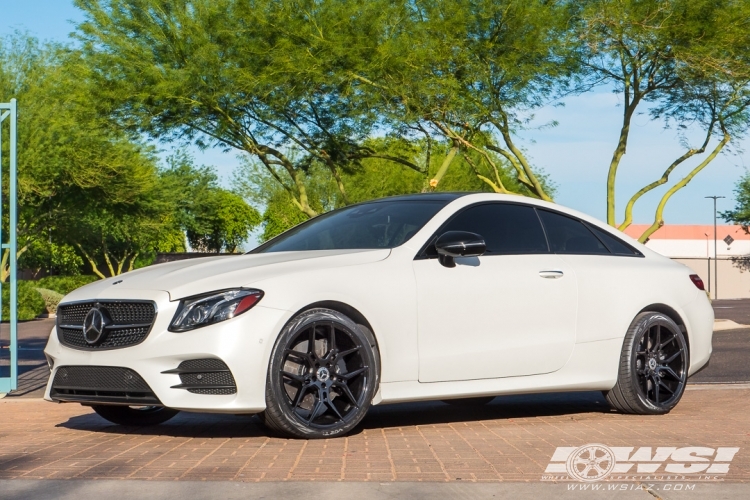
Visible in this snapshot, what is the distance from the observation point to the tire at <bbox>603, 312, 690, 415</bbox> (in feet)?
27.9

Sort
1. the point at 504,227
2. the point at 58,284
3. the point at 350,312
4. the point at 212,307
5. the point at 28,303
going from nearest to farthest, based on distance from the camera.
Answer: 1. the point at 212,307
2. the point at 350,312
3. the point at 504,227
4. the point at 28,303
5. the point at 58,284

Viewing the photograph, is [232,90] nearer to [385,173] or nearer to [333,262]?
[333,262]

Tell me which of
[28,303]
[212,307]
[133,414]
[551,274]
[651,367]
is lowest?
[28,303]

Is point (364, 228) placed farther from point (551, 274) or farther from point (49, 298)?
point (49, 298)

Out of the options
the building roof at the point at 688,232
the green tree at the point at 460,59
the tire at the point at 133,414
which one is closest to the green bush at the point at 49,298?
the green tree at the point at 460,59

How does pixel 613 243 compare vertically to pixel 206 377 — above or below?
above

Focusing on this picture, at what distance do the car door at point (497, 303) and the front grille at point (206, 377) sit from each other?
4.47ft

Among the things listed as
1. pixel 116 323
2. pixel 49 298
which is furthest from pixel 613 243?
pixel 49 298

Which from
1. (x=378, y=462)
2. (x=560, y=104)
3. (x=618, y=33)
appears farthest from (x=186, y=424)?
(x=560, y=104)

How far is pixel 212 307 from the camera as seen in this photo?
6.69m

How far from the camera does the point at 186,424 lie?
26.6ft

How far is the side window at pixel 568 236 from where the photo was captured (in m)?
8.59

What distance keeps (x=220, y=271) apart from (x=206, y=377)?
69cm

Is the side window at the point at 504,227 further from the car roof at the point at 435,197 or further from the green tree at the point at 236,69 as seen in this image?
the green tree at the point at 236,69
